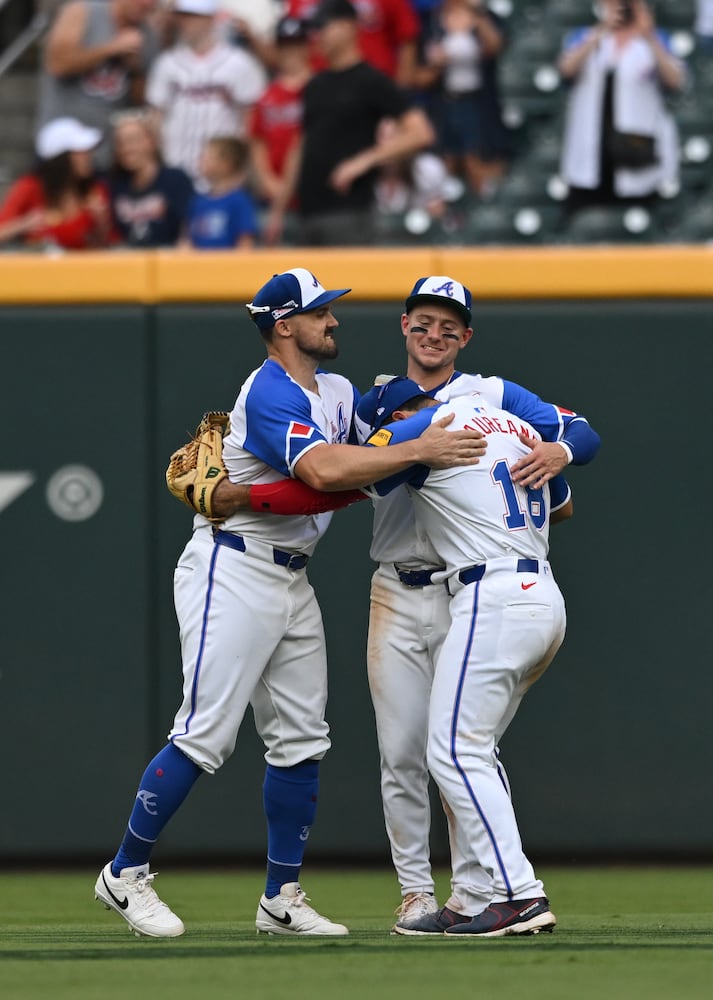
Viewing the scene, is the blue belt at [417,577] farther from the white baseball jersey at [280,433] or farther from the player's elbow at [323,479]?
the player's elbow at [323,479]

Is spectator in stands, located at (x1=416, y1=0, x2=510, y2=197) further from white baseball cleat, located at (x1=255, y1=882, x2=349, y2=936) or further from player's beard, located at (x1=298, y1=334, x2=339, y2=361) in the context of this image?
white baseball cleat, located at (x1=255, y1=882, x2=349, y2=936)

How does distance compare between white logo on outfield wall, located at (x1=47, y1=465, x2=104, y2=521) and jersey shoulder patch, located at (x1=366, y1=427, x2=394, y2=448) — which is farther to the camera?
white logo on outfield wall, located at (x1=47, y1=465, x2=104, y2=521)

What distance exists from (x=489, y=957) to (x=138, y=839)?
107 cm

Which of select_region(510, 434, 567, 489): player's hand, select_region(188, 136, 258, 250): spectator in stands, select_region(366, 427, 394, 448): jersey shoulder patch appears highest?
select_region(188, 136, 258, 250): spectator in stands

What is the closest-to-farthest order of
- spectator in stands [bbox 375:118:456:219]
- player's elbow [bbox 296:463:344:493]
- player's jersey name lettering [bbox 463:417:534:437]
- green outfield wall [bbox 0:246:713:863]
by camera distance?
1. player's elbow [bbox 296:463:344:493]
2. player's jersey name lettering [bbox 463:417:534:437]
3. green outfield wall [bbox 0:246:713:863]
4. spectator in stands [bbox 375:118:456:219]

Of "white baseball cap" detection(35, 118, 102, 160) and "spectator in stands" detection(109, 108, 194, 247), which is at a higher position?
"white baseball cap" detection(35, 118, 102, 160)

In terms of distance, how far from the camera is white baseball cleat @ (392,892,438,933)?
4.27 metres

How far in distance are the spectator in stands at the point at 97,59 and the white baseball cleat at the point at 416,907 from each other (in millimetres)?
4349

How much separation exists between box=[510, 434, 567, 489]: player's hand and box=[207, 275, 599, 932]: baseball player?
97 millimetres

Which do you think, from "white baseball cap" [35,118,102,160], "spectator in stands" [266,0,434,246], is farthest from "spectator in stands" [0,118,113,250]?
"spectator in stands" [266,0,434,246]

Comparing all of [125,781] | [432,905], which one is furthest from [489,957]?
[125,781]

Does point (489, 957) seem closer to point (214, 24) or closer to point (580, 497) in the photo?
point (580, 497)

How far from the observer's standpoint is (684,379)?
19.0 ft

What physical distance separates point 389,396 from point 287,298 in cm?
37
